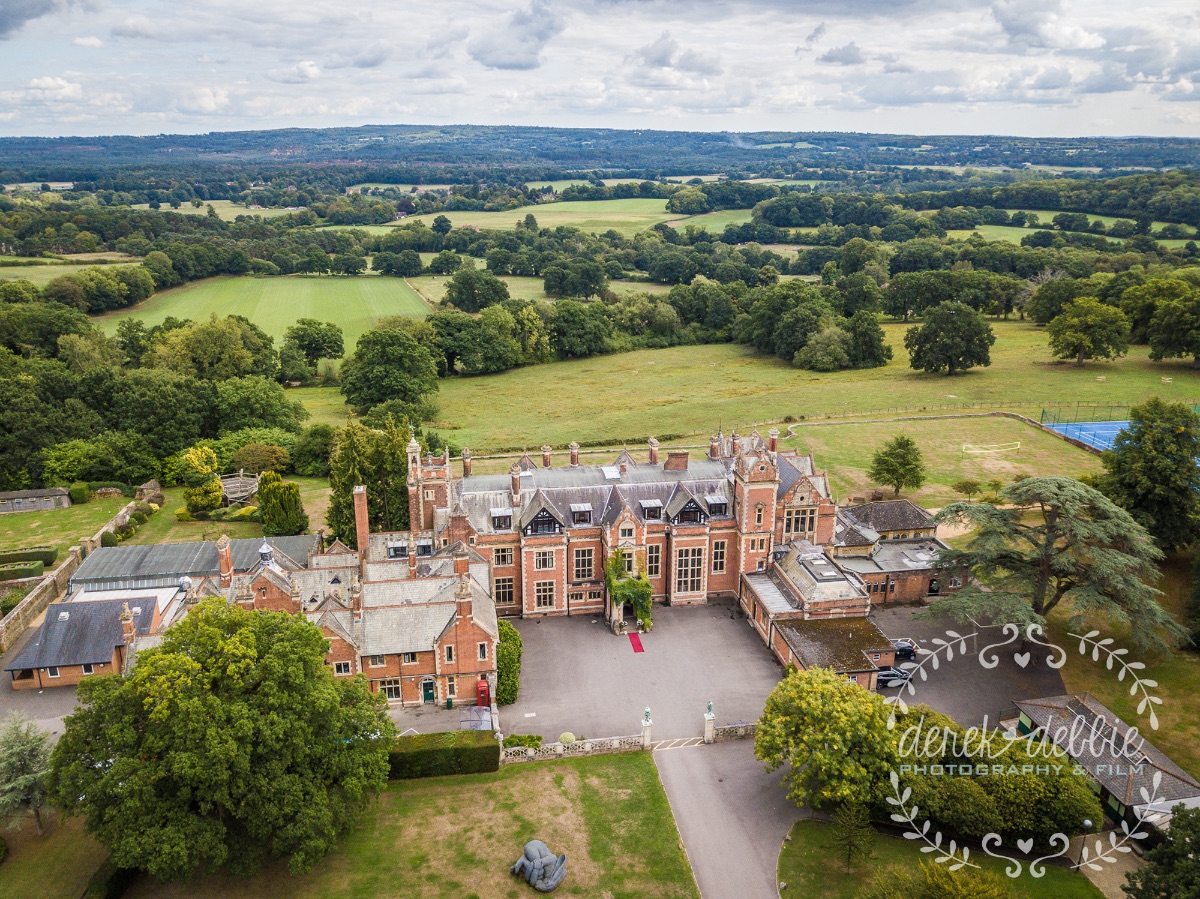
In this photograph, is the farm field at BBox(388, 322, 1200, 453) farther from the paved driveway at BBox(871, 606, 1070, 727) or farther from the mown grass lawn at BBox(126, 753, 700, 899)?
the mown grass lawn at BBox(126, 753, 700, 899)

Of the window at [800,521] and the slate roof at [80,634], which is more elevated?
the window at [800,521]

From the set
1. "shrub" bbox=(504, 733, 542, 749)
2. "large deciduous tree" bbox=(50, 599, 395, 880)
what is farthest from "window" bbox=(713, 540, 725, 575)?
"large deciduous tree" bbox=(50, 599, 395, 880)

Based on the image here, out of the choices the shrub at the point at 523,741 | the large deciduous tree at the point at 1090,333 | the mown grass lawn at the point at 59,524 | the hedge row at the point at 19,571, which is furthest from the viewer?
the large deciduous tree at the point at 1090,333

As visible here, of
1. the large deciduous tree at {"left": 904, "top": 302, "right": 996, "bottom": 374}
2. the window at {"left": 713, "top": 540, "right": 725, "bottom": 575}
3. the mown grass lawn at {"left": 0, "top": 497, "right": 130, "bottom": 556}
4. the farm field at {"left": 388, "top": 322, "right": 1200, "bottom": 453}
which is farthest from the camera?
the large deciduous tree at {"left": 904, "top": 302, "right": 996, "bottom": 374}

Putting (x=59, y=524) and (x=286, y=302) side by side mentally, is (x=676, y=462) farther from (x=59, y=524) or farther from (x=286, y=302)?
(x=286, y=302)

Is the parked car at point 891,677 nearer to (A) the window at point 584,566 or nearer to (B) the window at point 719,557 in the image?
(B) the window at point 719,557

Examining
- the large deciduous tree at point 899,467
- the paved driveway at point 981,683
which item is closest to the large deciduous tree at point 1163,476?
the paved driveway at point 981,683

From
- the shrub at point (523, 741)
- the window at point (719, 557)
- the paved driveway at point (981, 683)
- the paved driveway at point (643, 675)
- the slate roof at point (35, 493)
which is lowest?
the paved driveway at point (643, 675)
